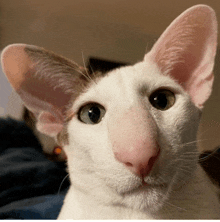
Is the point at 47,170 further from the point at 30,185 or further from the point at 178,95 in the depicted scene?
the point at 178,95

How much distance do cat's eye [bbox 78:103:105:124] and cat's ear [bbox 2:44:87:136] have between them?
75mm

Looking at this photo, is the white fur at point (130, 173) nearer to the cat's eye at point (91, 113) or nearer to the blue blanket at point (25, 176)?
the cat's eye at point (91, 113)

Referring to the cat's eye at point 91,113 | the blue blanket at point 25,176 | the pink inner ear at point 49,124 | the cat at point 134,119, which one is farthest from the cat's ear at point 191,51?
the blue blanket at point 25,176

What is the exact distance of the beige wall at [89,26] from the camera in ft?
1.96

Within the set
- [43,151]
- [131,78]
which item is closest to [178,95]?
[131,78]

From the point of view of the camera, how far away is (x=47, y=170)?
2.17ft

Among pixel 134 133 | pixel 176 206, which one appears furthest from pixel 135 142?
pixel 176 206

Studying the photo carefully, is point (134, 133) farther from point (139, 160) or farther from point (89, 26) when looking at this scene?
point (89, 26)

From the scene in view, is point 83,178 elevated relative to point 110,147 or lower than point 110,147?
lower

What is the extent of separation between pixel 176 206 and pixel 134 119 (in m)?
0.27

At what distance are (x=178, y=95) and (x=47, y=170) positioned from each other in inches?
18.4

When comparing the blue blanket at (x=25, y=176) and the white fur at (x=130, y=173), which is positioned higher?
the white fur at (x=130, y=173)

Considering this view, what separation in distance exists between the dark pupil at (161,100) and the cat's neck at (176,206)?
0.20 m

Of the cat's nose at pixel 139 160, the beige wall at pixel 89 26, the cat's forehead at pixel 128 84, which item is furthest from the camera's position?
the beige wall at pixel 89 26
